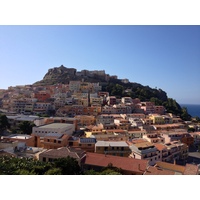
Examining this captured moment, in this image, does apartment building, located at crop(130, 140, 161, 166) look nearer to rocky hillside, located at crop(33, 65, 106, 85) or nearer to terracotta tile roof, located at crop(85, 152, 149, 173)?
terracotta tile roof, located at crop(85, 152, 149, 173)

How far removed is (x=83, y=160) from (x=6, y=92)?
24644mm

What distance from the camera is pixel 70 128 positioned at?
15.6 metres

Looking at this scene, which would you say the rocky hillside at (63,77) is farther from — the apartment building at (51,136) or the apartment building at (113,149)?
the apartment building at (113,149)

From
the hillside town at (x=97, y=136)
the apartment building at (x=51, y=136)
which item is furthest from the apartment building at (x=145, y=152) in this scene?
the apartment building at (x=51, y=136)

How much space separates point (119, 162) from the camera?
9.41 metres

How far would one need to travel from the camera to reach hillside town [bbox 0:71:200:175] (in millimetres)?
9656

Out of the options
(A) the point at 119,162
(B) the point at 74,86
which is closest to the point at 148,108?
(B) the point at 74,86

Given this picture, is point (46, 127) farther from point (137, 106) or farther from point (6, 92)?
point (6, 92)

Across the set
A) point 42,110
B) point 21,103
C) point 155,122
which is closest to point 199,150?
point 155,122

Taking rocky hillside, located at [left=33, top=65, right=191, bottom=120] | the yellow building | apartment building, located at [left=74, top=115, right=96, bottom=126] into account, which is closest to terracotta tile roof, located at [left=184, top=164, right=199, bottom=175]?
apartment building, located at [left=74, top=115, right=96, bottom=126]

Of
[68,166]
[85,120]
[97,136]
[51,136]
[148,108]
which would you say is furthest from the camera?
[148,108]

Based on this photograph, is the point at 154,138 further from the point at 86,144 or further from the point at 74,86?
the point at 74,86

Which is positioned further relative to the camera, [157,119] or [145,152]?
[157,119]

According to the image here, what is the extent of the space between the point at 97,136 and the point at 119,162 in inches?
183
